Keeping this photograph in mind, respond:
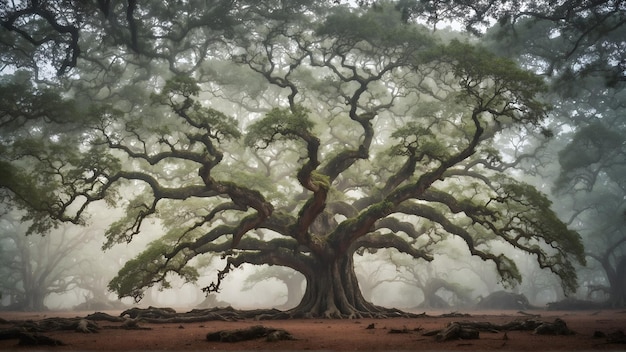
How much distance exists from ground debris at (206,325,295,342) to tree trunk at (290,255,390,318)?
714 cm

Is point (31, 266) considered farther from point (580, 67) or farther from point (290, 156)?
point (580, 67)

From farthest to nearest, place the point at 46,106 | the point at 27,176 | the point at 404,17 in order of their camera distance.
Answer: the point at 404,17 < the point at 46,106 < the point at 27,176

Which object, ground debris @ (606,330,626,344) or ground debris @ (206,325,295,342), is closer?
ground debris @ (606,330,626,344)

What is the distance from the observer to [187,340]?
28.5ft

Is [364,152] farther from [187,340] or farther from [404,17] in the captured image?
[187,340]

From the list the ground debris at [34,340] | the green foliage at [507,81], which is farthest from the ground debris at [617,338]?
the ground debris at [34,340]

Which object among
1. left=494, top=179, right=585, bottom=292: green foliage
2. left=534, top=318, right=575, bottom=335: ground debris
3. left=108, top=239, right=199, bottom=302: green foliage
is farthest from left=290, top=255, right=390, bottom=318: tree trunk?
left=534, top=318, right=575, bottom=335: ground debris

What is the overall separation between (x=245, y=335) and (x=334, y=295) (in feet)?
28.1

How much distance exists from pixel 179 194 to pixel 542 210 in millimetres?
13306

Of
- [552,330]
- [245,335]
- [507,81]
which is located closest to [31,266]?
[245,335]

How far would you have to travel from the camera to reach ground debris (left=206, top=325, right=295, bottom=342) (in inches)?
329

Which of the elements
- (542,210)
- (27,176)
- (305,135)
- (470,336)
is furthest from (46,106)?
(542,210)

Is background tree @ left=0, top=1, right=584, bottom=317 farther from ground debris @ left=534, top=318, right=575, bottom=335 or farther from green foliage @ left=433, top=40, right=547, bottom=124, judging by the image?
ground debris @ left=534, top=318, right=575, bottom=335

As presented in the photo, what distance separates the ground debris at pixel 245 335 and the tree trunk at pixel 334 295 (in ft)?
23.4
